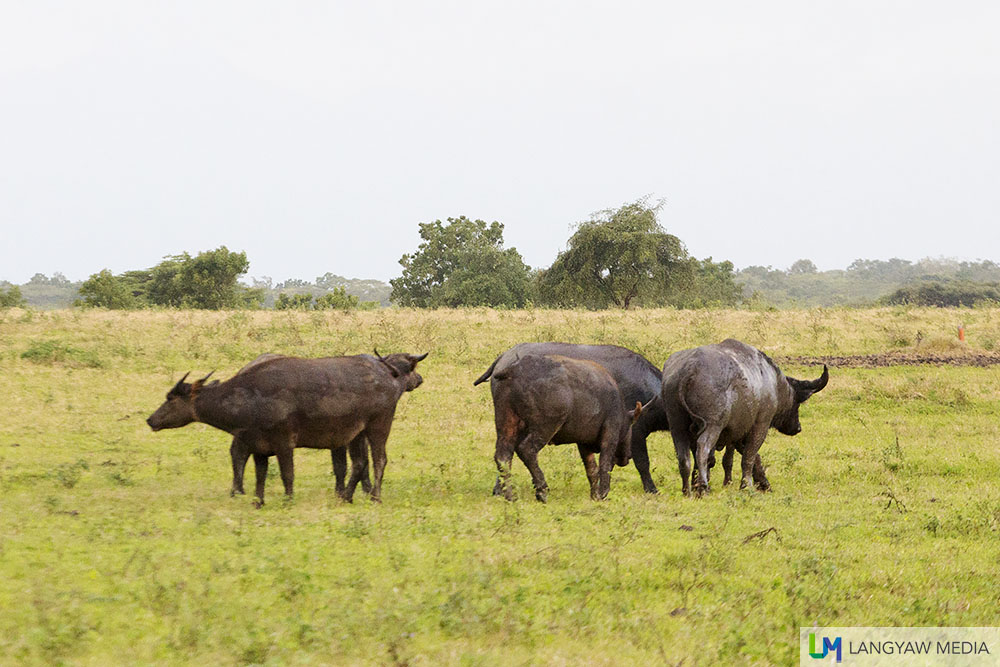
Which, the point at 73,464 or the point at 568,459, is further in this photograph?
the point at 568,459

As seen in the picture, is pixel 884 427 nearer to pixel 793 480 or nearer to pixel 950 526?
pixel 793 480

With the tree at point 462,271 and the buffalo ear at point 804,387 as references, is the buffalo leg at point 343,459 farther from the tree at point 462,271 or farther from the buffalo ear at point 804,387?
the tree at point 462,271

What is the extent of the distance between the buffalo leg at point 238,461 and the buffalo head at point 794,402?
778cm

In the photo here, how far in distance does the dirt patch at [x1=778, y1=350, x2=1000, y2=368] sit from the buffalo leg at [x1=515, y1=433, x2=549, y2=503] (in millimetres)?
13661

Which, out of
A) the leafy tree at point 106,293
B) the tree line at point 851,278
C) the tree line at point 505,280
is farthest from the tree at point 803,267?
the leafy tree at point 106,293

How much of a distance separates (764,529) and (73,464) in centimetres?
938

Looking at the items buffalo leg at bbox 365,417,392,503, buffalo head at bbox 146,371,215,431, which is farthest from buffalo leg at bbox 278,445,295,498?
buffalo head at bbox 146,371,215,431

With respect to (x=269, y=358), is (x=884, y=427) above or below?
below

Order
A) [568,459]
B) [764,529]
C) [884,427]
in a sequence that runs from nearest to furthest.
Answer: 1. [764,529]
2. [568,459]
3. [884,427]

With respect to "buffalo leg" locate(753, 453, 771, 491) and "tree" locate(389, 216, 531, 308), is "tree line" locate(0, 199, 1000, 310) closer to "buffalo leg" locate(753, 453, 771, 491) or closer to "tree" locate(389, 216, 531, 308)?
"tree" locate(389, 216, 531, 308)

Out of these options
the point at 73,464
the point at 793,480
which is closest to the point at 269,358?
the point at 73,464

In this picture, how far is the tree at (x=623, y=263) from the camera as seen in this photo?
1911 inches

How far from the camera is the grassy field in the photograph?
6.77m

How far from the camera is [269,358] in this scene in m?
12.4
